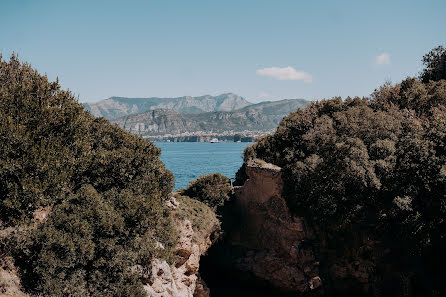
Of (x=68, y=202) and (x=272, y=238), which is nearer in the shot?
(x=68, y=202)

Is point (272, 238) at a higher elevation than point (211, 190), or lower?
lower

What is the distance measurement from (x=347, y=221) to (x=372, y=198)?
121 inches

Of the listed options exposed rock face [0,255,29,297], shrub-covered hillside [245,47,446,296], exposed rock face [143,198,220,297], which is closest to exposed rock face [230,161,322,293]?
shrub-covered hillside [245,47,446,296]

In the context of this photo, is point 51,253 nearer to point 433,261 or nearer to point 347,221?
point 347,221

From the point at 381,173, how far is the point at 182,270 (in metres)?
18.8

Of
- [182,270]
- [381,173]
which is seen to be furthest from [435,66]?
[182,270]

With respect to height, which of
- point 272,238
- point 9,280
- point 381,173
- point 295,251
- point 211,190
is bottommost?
point 295,251

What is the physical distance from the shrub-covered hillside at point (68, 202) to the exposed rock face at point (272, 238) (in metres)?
14.4

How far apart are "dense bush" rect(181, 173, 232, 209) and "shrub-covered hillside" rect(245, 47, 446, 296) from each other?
6.50 m

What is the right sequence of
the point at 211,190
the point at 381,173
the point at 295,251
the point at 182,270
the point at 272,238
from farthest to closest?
the point at 211,190 < the point at 272,238 < the point at 295,251 < the point at 182,270 < the point at 381,173

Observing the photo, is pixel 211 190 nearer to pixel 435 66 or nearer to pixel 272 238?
pixel 272 238

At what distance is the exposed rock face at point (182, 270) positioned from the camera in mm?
21875

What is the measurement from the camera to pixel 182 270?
92.4 ft

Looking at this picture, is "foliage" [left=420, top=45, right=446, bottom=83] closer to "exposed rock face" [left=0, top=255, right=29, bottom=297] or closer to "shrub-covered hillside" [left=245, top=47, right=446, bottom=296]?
"shrub-covered hillside" [left=245, top=47, right=446, bottom=296]
